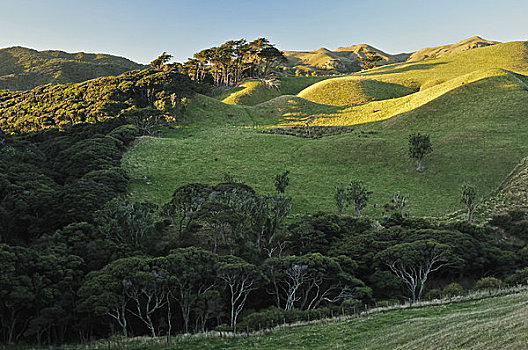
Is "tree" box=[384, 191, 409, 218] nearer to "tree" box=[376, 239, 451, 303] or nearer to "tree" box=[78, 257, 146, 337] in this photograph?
"tree" box=[376, 239, 451, 303]

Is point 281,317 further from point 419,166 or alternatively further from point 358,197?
point 419,166

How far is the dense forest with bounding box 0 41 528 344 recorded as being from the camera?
1144 inches

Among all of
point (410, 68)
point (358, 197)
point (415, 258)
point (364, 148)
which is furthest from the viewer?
point (410, 68)

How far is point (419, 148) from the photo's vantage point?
67312 mm

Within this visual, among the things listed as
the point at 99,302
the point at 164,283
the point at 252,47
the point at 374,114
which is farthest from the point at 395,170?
the point at 252,47

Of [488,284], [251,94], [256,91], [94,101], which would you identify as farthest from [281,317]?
[256,91]

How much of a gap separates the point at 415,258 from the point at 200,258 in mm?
17743

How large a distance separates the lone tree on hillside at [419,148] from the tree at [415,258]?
35343mm

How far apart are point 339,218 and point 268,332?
24.0 metres

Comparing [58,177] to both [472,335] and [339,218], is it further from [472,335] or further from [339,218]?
[472,335]

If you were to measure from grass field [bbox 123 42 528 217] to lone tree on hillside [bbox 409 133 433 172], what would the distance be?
1.66 metres

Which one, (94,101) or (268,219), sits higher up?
(94,101)

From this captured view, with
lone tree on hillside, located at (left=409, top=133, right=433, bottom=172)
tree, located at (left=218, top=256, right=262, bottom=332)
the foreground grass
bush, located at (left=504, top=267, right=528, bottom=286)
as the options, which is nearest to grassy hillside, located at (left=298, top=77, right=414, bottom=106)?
lone tree on hillside, located at (left=409, top=133, right=433, bottom=172)

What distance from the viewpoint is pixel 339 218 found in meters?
45.8
